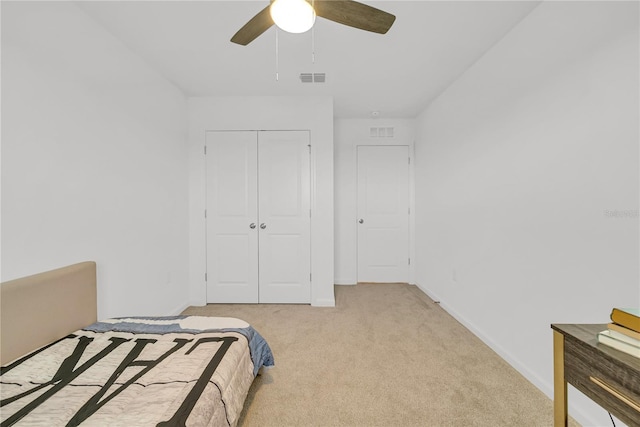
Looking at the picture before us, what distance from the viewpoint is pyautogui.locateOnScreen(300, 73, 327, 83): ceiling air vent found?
2.72m

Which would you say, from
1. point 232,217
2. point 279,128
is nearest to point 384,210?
point 279,128

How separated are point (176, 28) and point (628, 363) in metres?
2.90

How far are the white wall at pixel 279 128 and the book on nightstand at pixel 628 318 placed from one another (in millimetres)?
2568

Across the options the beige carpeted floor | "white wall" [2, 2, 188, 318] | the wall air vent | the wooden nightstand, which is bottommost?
the beige carpeted floor

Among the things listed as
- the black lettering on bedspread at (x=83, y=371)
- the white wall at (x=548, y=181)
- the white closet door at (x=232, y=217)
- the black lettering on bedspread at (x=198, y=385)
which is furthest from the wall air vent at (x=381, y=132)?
the black lettering on bedspread at (x=83, y=371)

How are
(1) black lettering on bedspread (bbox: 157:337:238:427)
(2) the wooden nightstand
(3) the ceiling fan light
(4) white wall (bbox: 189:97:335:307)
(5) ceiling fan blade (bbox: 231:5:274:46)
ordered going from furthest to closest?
1. (4) white wall (bbox: 189:97:335:307)
2. (5) ceiling fan blade (bbox: 231:5:274:46)
3. (3) the ceiling fan light
4. (1) black lettering on bedspread (bbox: 157:337:238:427)
5. (2) the wooden nightstand

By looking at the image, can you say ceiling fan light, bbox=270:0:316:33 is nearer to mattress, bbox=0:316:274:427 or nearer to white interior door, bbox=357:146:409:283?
mattress, bbox=0:316:274:427

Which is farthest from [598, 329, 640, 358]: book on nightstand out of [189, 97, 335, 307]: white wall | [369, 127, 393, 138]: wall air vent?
[369, 127, 393, 138]: wall air vent

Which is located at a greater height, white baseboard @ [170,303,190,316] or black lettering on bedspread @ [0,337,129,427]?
black lettering on bedspread @ [0,337,129,427]

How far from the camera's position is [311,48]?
228 cm

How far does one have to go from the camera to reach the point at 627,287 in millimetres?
1308

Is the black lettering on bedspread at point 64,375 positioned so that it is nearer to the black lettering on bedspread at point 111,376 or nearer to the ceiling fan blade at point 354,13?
the black lettering on bedspread at point 111,376

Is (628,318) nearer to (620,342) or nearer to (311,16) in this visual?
(620,342)

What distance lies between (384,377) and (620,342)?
1368mm
